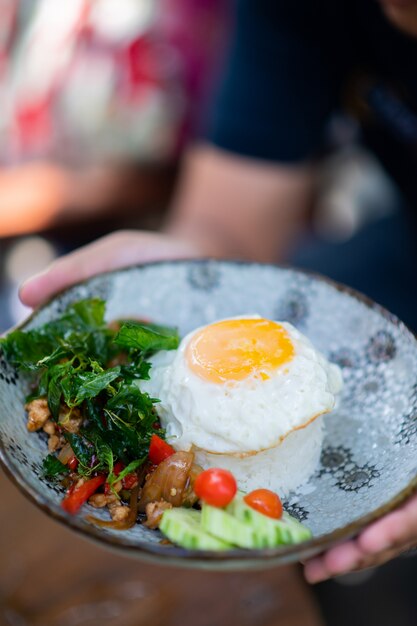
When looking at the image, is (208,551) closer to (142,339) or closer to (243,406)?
(243,406)

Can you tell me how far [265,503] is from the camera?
6.30ft

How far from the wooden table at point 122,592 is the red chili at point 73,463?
0.67 meters

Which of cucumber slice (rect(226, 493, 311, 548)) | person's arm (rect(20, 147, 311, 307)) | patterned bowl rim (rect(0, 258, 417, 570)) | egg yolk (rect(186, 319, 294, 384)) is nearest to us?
patterned bowl rim (rect(0, 258, 417, 570))

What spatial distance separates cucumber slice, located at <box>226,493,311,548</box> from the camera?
5.76 feet

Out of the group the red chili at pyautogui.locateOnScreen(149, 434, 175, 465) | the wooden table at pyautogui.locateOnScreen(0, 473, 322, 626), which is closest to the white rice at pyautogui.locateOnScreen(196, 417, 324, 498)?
the red chili at pyautogui.locateOnScreen(149, 434, 175, 465)

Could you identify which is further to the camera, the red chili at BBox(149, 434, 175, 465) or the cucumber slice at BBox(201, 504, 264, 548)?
the red chili at BBox(149, 434, 175, 465)

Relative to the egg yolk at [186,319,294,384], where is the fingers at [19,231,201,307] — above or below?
below

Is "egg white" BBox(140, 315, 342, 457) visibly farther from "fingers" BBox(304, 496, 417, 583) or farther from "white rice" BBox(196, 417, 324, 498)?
"fingers" BBox(304, 496, 417, 583)

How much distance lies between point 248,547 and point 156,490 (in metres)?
0.39

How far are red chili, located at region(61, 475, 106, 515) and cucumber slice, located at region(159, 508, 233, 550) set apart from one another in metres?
0.25

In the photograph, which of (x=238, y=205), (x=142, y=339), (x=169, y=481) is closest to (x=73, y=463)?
→ (x=169, y=481)

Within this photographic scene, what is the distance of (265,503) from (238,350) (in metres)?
0.55

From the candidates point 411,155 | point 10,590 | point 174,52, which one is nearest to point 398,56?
point 411,155

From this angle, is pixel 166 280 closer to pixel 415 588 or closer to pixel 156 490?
pixel 156 490
